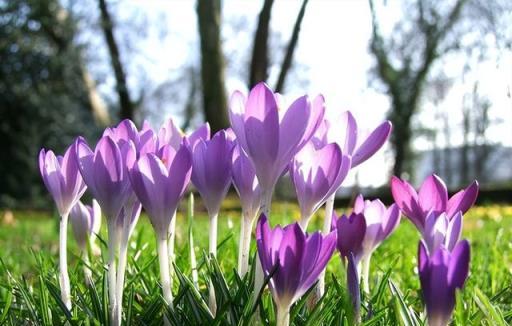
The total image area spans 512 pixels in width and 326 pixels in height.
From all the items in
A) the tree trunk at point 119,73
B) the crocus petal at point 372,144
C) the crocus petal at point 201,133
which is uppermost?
the tree trunk at point 119,73

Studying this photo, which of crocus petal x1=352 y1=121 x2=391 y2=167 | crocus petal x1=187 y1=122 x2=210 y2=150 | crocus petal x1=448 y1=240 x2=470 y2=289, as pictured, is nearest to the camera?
crocus petal x1=448 y1=240 x2=470 y2=289

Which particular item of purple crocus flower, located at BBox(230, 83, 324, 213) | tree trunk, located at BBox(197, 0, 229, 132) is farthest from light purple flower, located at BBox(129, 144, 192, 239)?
tree trunk, located at BBox(197, 0, 229, 132)

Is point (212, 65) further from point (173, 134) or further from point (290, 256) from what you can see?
point (290, 256)

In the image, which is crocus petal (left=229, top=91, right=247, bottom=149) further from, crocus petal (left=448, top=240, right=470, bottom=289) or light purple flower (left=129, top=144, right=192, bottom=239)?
crocus petal (left=448, top=240, right=470, bottom=289)

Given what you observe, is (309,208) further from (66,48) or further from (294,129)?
(66,48)

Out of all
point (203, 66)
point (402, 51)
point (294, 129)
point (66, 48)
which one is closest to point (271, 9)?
point (294, 129)

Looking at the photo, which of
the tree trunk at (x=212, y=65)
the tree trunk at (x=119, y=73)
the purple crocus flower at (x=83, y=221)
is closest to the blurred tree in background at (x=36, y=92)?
the tree trunk at (x=119, y=73)

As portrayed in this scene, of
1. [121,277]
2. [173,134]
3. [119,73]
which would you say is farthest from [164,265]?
[119,73]

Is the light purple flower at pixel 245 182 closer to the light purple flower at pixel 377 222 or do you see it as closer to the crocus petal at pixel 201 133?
the crocus petal at pixel 201 133
